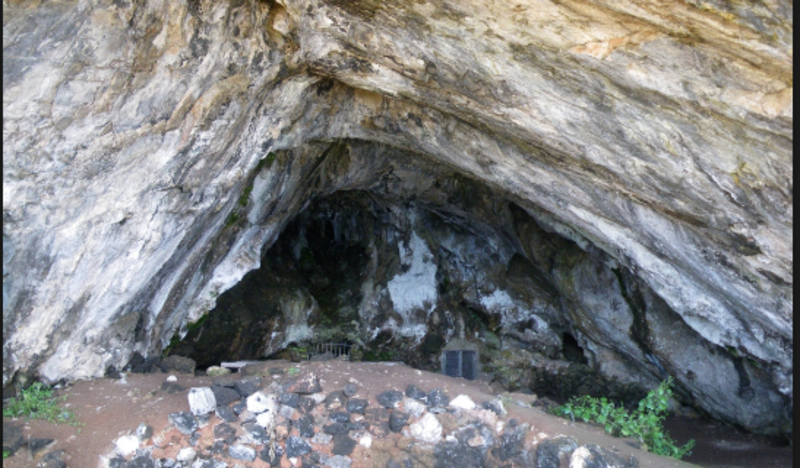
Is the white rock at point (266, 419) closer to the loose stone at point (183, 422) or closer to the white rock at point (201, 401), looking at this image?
the white rock at point (201, 401)

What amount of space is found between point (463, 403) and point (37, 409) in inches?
141

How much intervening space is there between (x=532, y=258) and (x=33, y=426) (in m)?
8.35

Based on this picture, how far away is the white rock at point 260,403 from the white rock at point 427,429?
1214 mm

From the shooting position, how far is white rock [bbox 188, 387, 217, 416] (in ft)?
15.9

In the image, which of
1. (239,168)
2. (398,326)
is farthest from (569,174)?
(398,326)

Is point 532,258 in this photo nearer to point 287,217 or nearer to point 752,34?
point 287,217

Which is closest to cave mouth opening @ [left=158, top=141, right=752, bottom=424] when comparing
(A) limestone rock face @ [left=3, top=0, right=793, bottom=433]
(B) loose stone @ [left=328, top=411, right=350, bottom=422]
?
(A) limestone rock face @ [left=3, top=0, right=793, bottom=433]

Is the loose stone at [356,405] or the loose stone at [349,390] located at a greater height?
the loose stone at [349,390]

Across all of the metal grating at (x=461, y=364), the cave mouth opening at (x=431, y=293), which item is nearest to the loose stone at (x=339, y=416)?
the cave mouth opening at (x=431, y=293)

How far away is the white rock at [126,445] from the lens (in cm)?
444

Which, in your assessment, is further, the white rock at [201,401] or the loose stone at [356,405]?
the loose stone at [356,405]

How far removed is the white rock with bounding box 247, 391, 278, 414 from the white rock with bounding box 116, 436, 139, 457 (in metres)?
0.92

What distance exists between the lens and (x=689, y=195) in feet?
16.8

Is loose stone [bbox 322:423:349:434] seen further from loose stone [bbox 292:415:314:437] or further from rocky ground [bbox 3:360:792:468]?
loose stone [bbox 292:415:314:437]
